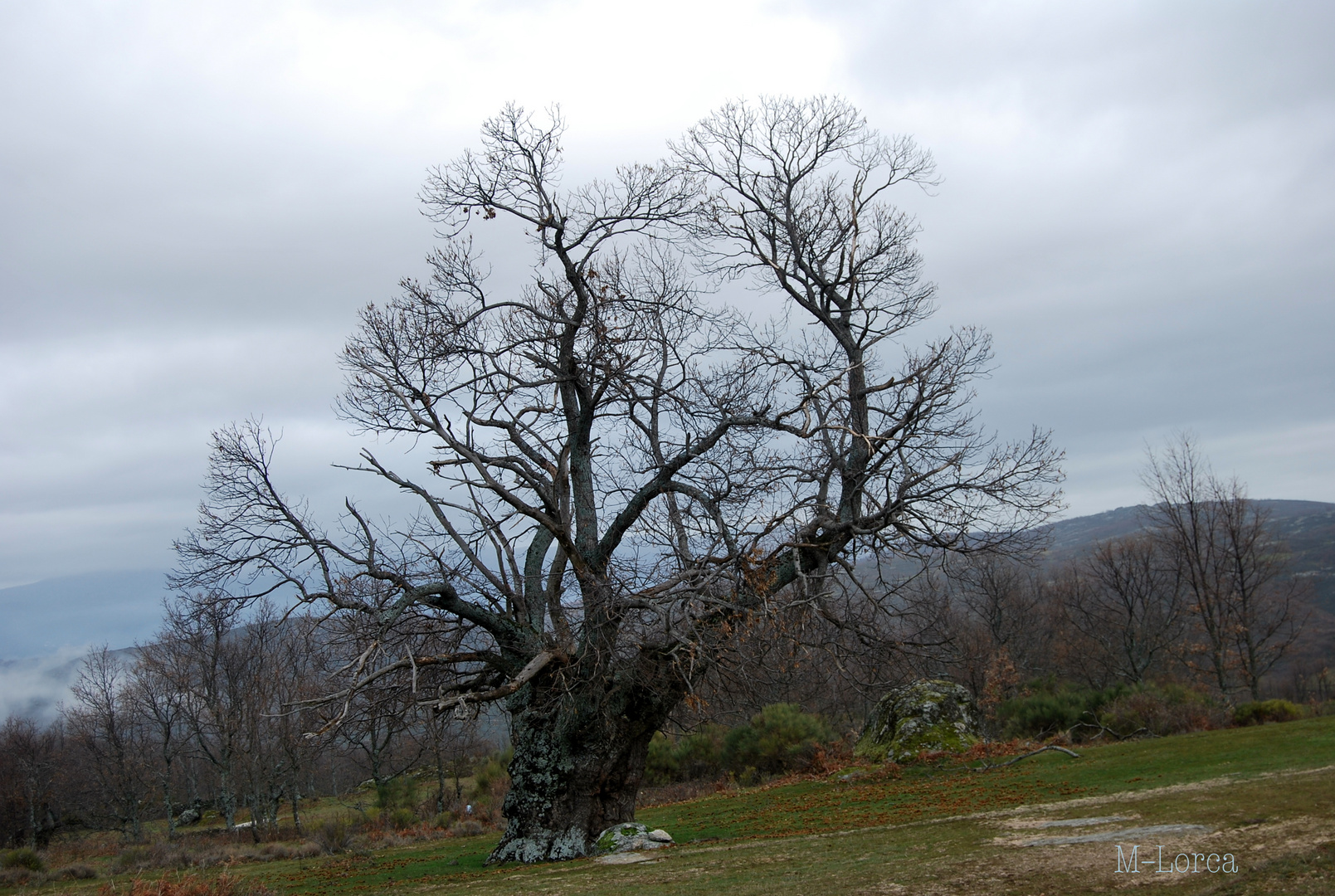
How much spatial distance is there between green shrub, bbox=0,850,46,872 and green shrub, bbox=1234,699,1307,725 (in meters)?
30.8

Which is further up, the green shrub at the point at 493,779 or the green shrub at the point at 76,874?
the green shrub at the point at 76,874

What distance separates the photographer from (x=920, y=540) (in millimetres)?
12898

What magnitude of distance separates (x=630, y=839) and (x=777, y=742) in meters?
14.5

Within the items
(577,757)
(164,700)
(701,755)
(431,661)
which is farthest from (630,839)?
(164,700)

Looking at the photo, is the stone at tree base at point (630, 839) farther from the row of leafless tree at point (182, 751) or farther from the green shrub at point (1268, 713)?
the green shrub at point (1268, 713)

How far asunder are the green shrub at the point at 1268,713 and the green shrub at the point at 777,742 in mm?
11200

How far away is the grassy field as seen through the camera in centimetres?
706

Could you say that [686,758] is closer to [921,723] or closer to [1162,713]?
[921,723]

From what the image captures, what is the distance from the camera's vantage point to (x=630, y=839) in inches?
529

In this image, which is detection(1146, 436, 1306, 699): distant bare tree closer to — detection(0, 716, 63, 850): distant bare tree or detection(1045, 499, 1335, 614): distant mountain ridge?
detection(1045, 499, 1335, 614): distant mountain ridge

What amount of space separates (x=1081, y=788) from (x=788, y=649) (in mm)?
5533

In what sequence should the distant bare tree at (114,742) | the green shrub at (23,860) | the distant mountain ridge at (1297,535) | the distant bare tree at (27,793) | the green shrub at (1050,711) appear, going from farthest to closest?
the distant mountain ridge at (1297,535) < the distant bare tree at (27,793) < the distant bare tree at (114,742) < the green shrub at (1050,711) < the green shrub at (23,860)

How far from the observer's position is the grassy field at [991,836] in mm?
7062

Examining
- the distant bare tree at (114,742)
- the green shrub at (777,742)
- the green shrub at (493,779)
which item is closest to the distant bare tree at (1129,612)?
the green shrub at (777,742)
